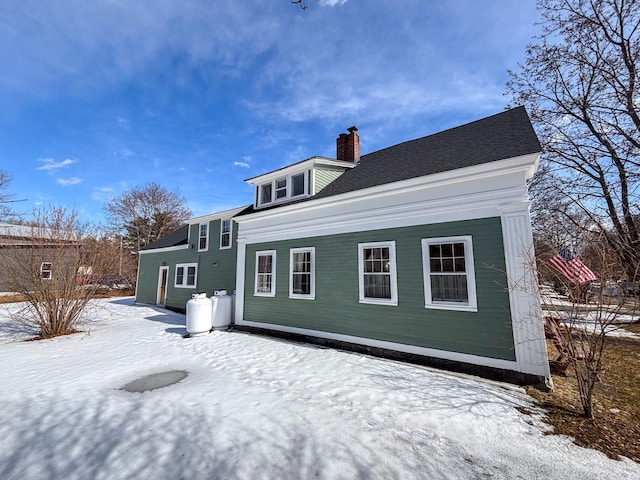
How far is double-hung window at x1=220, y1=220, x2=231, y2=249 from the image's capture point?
13.4 m

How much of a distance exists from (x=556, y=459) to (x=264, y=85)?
11.9 m

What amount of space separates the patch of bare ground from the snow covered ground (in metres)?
0.26

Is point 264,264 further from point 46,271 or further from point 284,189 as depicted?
point 46,271

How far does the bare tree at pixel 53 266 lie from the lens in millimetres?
8844

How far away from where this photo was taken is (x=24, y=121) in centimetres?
1282

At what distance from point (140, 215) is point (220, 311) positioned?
27.8 metres

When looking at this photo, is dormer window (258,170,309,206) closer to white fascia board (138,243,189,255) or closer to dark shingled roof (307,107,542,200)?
dark shingled roof (307,107,542,200)

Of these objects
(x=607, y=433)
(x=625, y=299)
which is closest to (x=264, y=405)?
(x=607, y=433)

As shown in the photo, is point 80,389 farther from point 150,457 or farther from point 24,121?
point 24,121

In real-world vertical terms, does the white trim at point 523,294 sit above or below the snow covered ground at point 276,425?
above

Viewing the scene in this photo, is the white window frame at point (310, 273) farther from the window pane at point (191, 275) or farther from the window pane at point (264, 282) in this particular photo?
the window pane at point (191, 275)

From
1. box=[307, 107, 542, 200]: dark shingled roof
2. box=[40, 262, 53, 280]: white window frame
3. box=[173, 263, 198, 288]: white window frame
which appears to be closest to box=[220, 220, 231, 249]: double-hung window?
box=[173, 263, 198, 288]: white window frame

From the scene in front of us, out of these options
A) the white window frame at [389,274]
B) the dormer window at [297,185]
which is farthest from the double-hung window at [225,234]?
the white window frame at [389,274]

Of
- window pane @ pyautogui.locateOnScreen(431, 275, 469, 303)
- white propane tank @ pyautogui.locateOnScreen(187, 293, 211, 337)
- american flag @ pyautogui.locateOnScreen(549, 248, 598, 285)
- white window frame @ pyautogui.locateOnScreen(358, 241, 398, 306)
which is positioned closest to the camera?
american flag @ pyautogui.locateOnScreen(549, 248, 598, 285)
